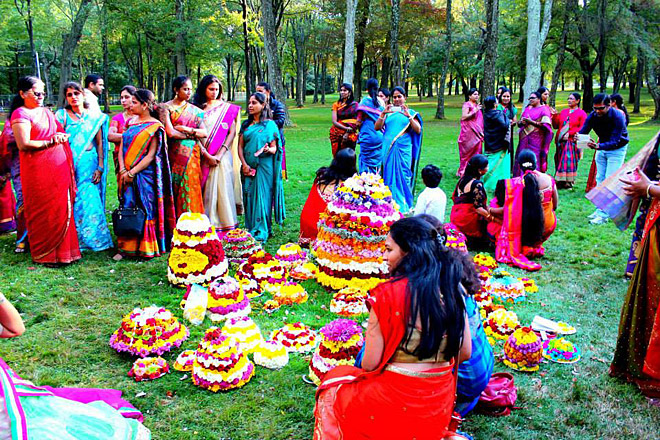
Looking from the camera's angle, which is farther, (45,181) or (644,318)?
(45,181)

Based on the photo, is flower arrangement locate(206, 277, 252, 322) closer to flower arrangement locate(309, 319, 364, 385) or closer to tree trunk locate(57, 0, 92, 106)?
flower arrangement locate(309, 319, 364, 385)

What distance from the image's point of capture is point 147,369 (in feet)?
11.7

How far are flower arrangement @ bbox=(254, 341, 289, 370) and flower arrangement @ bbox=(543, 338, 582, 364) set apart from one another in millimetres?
2107

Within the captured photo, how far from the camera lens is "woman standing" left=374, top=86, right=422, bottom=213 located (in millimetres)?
8086

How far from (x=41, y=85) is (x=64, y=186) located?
46.5 inches

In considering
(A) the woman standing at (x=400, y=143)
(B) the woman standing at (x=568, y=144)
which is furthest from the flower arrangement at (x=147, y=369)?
(B) the woman standing at (x=568, y=144)

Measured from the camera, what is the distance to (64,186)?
19.1 feet

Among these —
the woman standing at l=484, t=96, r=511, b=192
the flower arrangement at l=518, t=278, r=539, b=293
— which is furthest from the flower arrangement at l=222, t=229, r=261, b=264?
the woman standing at l=484, t=96, r=511, b=192

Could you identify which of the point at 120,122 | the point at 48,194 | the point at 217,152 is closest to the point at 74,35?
the point at 120,122

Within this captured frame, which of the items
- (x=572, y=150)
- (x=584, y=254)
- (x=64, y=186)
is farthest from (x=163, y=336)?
(x=572, y=150)

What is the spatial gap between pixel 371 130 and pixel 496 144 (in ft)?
9.30

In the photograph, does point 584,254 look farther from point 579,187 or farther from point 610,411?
point 579,187

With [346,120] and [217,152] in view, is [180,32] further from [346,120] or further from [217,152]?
[217,152]

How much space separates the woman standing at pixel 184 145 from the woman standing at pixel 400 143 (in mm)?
3214
